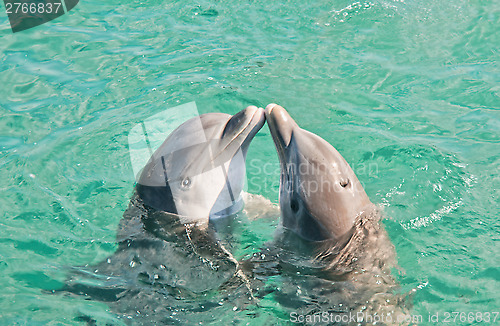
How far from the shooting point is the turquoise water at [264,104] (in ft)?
20.0

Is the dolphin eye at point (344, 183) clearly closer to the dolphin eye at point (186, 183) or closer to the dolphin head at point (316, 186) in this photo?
the dolphin head at point (316, 186)

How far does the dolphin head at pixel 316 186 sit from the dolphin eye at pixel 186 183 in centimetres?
117

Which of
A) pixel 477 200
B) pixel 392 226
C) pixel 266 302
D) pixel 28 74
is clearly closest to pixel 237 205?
pixel 266 302

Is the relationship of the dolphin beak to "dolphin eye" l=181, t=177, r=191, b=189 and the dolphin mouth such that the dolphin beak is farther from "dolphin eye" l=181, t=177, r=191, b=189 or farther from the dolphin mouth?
"dolphin eye" l=181, t=177, r=191, b=189

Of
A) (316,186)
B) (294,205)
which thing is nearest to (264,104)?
(294,205)

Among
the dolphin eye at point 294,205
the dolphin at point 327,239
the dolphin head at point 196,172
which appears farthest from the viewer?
the dolphin head at point 196,172

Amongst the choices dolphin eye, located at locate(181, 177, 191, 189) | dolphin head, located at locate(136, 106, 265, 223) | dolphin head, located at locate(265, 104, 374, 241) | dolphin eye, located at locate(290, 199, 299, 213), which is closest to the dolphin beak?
dolphin head, located at locate(265, 104, 374, 241)

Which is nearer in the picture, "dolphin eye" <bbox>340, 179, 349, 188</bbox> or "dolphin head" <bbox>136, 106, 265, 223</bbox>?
"dolphin eye" <bbox>340, 179, 349, 188</bbox>

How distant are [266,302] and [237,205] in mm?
1330

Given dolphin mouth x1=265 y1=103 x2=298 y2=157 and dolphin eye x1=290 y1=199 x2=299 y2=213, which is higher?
dolphin mouth x1=265 y1=103 x2=298 y2=157

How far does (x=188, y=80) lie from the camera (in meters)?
9.98

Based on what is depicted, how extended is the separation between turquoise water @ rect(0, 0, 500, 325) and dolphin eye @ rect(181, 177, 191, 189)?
0.97 metres

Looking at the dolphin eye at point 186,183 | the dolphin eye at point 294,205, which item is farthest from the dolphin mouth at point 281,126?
the dolphin eye at point 186,183

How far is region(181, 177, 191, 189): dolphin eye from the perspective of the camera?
6.06 meters
